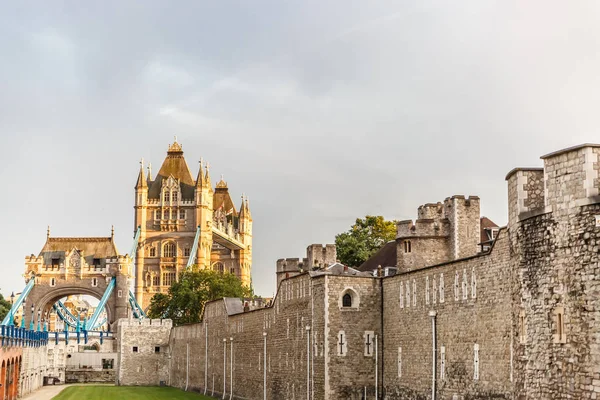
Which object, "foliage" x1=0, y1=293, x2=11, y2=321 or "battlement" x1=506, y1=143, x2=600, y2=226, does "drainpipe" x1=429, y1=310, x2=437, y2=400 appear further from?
"foliage" x1=0, y1=293, x2=11, y2=321

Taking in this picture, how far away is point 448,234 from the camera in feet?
143

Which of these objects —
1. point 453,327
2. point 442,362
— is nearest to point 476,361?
point 453,327

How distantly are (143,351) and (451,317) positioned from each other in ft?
187

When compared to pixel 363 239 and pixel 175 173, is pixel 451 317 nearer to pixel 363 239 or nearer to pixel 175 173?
pixel 363 239

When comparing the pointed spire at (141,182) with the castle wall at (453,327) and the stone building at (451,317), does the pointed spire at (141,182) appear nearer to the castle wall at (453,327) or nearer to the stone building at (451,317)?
the stone building at (451,317)

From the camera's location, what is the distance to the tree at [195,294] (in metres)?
98.0

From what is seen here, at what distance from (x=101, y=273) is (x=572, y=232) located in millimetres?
113493

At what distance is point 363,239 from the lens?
73938 millimetres

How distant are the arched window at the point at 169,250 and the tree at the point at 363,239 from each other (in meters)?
70.7

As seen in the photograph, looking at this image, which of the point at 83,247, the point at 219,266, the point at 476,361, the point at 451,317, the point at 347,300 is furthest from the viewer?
the point at 219,266

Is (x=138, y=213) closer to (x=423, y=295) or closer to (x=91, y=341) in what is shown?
(x=91, y=341)

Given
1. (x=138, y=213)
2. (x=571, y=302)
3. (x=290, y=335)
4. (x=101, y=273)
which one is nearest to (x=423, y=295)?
(x=290, y=335)

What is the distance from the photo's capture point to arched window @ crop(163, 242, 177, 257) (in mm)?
142625

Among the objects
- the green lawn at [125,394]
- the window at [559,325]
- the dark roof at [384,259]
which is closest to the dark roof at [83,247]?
the green lawn at [125,394]
